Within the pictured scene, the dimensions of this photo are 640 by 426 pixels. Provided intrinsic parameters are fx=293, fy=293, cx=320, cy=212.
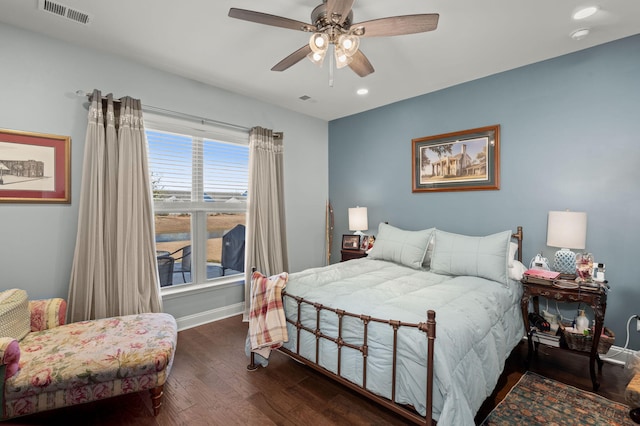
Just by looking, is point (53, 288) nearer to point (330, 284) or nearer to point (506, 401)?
point (330, 284)

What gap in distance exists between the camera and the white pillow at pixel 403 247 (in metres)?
3.12

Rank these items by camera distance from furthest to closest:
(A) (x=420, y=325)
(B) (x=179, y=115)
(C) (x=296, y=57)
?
1. (B) (x=179, y=115)
2. (C) (x=296, y=57)
3. (A) (x=420, y=325)

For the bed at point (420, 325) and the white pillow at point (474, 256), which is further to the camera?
the white pillow at point (474, 256)

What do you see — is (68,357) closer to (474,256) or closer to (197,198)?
(197,198)

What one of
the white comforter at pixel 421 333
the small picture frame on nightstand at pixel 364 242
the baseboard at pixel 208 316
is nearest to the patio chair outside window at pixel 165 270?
the baseboard at pixel 208 316

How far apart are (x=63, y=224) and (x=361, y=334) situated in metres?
2.66

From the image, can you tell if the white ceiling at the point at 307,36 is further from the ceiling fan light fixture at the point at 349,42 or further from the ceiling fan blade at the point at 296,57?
the ceiling fan light fixture at the point at 349,42

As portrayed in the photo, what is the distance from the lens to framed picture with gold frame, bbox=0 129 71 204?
2.32 meters

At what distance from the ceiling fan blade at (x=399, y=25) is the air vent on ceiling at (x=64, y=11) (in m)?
2.03

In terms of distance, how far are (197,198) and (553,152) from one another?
147 inches

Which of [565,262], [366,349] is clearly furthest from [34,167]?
[565,262]

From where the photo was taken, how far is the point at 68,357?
1.81 metres

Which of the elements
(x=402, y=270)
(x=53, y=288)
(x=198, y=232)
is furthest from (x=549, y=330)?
(x=53, y=288)

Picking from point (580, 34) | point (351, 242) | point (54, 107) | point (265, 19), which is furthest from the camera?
point (351, 242)
